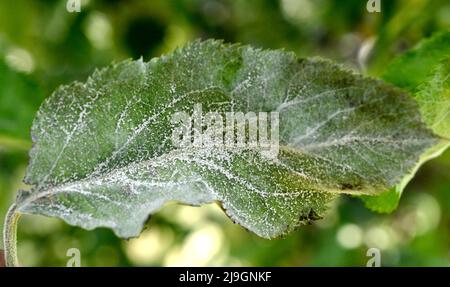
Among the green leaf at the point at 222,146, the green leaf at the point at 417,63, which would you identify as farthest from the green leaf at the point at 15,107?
the green leaf at the point at 417,63

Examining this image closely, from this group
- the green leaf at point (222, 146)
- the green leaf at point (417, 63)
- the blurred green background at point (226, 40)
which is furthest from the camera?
the blurred green background at point (226, 40)

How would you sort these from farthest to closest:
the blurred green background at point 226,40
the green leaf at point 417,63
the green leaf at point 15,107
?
1. the blurred green background at point 226,40
2. the green leaf at point 15,107
3. the green leaf at point 417,63

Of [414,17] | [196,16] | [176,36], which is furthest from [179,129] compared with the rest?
[176,36]

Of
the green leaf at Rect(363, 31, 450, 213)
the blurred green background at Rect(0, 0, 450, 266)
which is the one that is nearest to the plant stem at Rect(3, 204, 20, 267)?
Result: the green leaf at Rect(363, 31, 450, 213)

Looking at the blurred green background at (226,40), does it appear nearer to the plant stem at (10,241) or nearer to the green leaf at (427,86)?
the green leaf at (427,86)

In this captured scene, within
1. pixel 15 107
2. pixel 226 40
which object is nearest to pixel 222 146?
pixel 15 107
